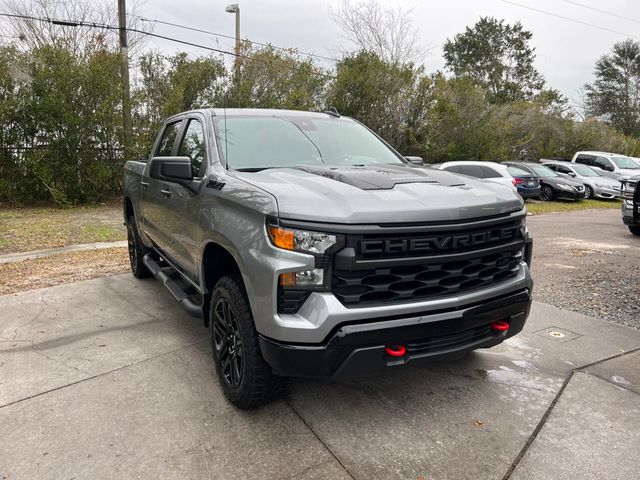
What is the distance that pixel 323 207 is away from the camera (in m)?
2.49

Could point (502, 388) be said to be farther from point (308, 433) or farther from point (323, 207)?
point (323, 207)

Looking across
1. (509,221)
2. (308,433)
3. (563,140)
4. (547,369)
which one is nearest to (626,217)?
(547,369)

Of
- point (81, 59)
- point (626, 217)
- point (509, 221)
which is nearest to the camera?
point (509, 221)

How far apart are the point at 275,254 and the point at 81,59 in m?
12.3

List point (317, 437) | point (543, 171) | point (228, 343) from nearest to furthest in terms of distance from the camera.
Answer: point (317, 437) → point (228, 343) → point (543, 171)

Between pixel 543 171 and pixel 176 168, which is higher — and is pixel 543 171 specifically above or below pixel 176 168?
below

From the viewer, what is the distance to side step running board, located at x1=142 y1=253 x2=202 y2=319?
356 cm

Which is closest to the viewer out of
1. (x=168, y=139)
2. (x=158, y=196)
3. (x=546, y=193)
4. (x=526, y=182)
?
(x=158, y=196)

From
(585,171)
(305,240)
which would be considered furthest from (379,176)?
(585,171)

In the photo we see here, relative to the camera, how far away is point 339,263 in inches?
96.0

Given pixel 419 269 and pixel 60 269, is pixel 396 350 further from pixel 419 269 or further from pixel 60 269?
pixel 60 269

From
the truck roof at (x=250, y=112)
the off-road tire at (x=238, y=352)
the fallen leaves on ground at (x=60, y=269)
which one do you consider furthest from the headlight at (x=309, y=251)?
the fallen leaves on ground at (x=60, y=269)

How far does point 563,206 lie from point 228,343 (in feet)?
53.7

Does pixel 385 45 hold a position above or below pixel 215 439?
above
